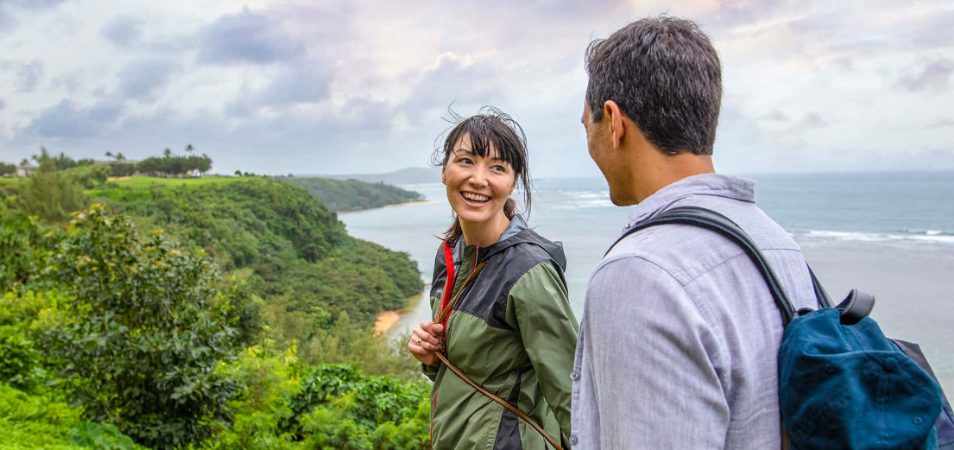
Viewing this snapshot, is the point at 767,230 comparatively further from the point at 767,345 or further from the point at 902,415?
the point at 902,415

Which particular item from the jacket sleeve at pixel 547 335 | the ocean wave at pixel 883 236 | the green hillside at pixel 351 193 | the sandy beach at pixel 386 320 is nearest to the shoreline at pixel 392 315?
the sandy beach at pixel 386 320

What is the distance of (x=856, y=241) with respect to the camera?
144ft

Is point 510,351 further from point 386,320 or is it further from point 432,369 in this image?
point 386,320

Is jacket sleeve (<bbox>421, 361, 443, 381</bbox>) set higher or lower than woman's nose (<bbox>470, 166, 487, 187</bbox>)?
lower

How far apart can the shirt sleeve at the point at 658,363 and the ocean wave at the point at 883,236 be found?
166ft

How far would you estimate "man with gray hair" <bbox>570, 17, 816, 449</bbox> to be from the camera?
0.79 meters

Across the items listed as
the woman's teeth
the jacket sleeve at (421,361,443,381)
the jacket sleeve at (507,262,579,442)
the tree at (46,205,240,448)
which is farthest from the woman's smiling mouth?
the tree at (46,205,240,448)

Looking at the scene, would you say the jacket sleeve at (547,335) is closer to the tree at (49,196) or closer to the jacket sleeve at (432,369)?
the jacket sleeve at (432,369)

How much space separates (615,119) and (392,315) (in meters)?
41.5

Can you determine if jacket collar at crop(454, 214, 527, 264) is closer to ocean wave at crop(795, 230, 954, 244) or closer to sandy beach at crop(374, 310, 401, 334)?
sandy beach at crop(374, 310, 401, 334)

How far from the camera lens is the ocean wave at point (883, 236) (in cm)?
4444

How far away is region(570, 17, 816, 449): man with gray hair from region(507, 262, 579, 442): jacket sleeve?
620mm

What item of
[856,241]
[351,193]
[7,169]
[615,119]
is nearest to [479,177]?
[615,119]

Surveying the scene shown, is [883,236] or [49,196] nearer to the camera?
[49,196]
